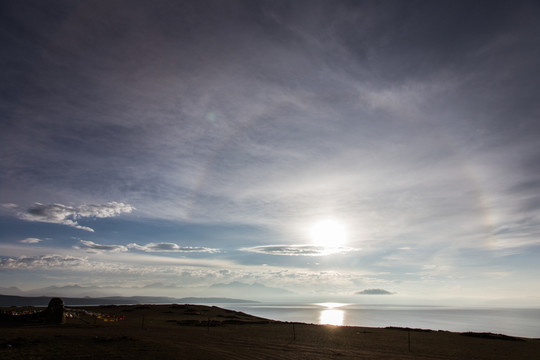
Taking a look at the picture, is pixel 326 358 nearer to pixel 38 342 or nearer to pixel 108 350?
pixel 108 350

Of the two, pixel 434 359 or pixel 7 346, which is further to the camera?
pixel 434 359

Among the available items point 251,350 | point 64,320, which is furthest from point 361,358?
point 64,320

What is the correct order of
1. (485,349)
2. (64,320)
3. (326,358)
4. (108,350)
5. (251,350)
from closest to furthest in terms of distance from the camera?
(108,350)
(326,358)
(251,350)
(485,349)
(64,320)

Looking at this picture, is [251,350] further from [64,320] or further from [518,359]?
[64,320]


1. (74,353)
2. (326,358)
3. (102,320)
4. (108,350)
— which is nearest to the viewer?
(74,353)

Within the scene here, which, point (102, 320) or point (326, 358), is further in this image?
point (102, 320)

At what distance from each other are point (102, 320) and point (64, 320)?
7781 mm

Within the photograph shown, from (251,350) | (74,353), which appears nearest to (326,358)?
(251,350)

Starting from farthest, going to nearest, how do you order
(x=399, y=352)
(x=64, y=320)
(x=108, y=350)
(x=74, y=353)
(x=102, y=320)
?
(x=102, y=320)
(x=64, y=320)
(x=399, y=352)
(x=108, y=350)
(x=74, y=353)

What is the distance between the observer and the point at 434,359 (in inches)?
1134

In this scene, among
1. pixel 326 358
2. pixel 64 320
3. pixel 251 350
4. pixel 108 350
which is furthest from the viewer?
pixel 64 320

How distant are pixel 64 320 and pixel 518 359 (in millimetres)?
53453

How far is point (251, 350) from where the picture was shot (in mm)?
28000

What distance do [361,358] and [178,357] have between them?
14872mm
